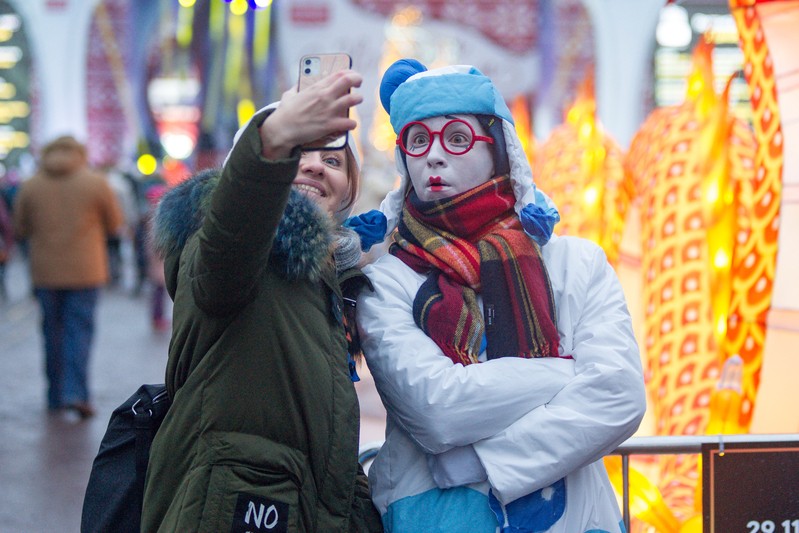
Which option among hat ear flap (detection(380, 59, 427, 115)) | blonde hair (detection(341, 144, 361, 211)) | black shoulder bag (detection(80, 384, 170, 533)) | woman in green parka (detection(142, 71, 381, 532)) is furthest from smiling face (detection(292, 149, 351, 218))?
black shoulder bag (detection(80, 384, 170, 533))

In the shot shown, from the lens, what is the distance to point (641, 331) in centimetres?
535

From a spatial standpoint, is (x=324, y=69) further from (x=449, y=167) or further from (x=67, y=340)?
(x=67, y=340)

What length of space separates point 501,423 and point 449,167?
541mm

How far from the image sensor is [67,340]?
6.82 meters

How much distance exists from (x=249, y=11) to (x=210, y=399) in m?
18.4

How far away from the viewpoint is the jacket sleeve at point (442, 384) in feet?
6.62

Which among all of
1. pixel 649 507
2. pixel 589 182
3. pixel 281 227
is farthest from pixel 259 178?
pixel 589 182

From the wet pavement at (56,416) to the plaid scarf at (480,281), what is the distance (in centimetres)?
140

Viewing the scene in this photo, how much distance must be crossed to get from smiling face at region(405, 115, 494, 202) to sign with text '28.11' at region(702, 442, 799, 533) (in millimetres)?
850

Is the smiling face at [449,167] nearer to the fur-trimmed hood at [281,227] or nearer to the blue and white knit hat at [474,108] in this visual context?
the blue and white knit hat at [474,108]

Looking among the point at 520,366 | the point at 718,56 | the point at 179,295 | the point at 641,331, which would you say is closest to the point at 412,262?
the point at 520,366

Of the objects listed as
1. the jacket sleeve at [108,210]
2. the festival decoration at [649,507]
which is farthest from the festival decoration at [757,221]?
the jacket sleeve at [108,210]

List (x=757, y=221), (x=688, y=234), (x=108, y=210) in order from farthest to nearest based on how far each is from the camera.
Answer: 1. (x=108, y=210)
2. (x=688, y=234)
3. (x=757, y=221)

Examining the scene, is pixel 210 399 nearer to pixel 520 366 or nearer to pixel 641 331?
pixel 520 366
